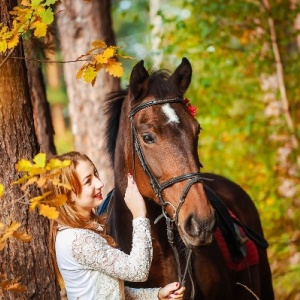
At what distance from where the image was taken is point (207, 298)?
4.35 meters

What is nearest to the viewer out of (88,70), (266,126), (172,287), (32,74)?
(88,70)

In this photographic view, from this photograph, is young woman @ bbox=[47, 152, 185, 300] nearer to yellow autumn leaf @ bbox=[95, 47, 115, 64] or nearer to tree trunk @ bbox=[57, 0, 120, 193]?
yellow autumn leaf @ bbox=[95, 47, 115, 64]

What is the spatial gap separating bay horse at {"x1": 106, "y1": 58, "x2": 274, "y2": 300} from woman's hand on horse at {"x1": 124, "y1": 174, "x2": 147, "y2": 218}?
17 centimetres

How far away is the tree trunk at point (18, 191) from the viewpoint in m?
3.54

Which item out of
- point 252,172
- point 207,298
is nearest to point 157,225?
point 207,298

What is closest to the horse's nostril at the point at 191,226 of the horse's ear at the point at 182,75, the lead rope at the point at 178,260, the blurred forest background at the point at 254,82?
the lead rope at the point at 178,260

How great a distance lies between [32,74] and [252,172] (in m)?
4.93

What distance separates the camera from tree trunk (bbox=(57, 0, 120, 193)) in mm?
7863

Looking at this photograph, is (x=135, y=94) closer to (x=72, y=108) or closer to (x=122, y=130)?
(x=122, y=130)

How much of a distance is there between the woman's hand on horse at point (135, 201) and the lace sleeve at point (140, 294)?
50 cm

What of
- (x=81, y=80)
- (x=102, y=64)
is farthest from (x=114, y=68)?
(x=81, y=80)

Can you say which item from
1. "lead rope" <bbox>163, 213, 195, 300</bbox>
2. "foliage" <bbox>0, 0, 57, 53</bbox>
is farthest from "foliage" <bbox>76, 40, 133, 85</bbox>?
"lead rope" <bbox>163, 213, 195, 300</bbox>

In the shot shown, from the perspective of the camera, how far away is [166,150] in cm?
383

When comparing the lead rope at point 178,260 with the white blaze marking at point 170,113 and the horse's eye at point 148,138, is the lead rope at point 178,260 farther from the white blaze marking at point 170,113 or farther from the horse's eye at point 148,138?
the white blaze marking at point 170,113
